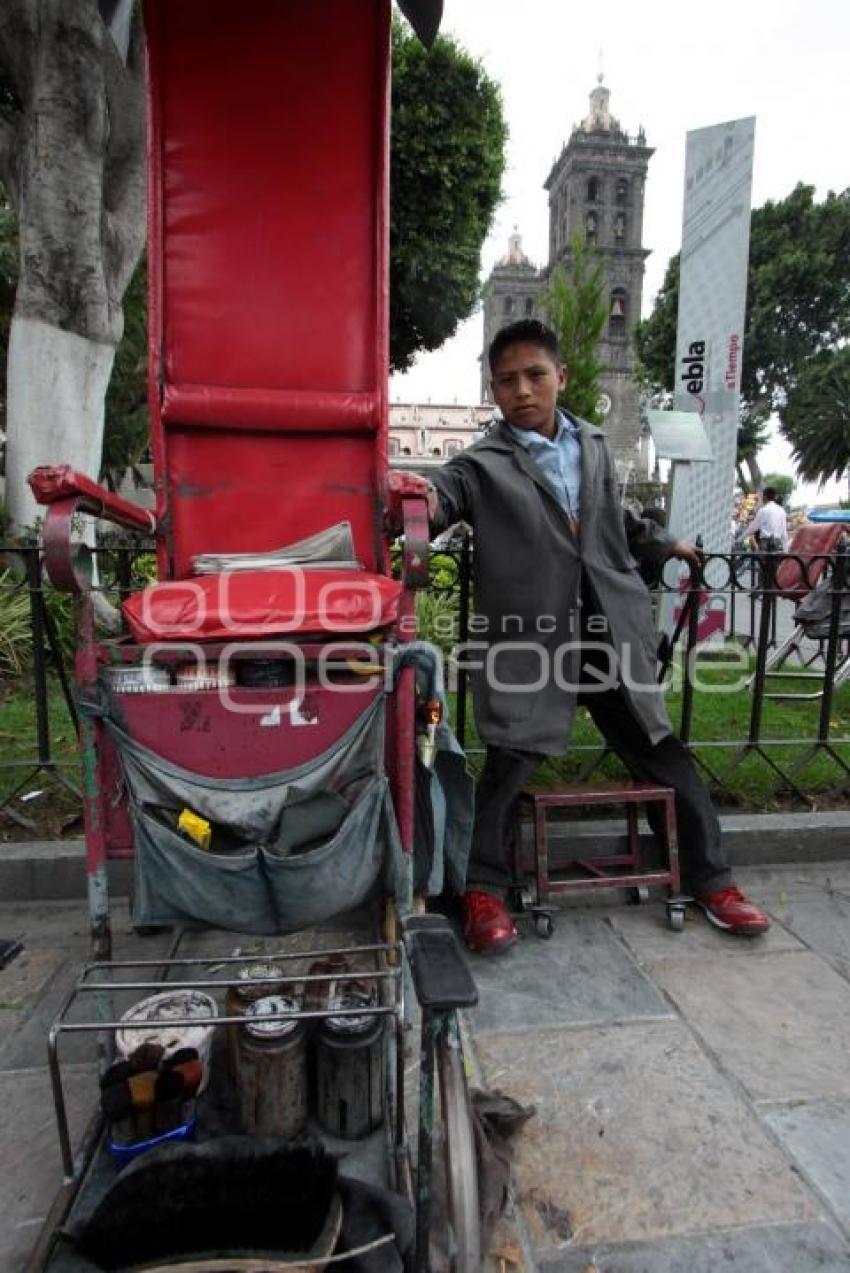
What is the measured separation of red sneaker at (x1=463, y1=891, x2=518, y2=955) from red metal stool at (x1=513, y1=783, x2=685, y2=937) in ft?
0.46

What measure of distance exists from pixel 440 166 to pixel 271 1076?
1214 cm

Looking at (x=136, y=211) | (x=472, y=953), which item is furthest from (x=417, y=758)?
(x=136, y=211)

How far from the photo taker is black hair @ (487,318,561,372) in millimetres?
2580

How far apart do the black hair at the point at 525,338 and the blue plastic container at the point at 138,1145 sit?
7.62ft

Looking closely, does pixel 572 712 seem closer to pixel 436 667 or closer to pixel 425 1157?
pixel 436 667

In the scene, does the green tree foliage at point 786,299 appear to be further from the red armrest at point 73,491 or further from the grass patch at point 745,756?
the red armrest at point 73,491

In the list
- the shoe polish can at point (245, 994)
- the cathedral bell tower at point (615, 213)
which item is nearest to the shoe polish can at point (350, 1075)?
the shoe polish can at point (245, 994)

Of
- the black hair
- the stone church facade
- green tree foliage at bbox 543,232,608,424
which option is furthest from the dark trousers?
the stone church facade

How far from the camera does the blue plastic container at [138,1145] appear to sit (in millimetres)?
1570

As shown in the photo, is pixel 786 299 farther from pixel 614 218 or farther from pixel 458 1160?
pixel 614 218

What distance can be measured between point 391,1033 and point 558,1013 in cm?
60

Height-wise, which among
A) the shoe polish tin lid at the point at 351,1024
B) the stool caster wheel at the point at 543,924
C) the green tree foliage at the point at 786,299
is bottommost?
the stool caster wheel at the point at 543,924

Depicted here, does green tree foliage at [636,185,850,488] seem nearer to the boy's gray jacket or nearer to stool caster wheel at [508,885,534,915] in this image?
the boy's gray jacket

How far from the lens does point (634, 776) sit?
116 inches
